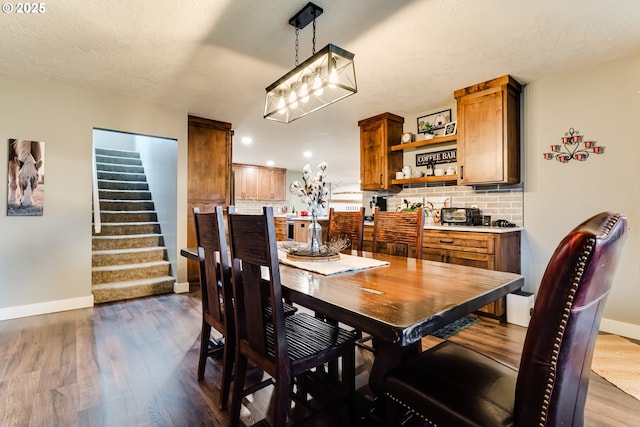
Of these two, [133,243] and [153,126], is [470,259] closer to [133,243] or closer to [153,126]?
[153,126]

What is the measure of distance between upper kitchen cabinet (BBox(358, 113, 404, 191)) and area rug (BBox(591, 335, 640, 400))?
264 centimetres

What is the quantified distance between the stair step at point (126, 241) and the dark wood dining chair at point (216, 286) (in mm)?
3107

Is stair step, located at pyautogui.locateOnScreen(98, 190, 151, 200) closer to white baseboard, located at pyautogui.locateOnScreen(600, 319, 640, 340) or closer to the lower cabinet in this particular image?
the lower cabinet

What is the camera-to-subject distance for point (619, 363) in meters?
2.21

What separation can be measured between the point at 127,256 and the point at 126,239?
0.34 metres

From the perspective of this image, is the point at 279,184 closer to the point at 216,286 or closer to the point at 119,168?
the point at 119,168

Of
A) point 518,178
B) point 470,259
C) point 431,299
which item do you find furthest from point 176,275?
point 518,178

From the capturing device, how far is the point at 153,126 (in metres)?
3.88

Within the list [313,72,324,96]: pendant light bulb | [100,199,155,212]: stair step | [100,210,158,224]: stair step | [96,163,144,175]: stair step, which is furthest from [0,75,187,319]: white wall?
[313,72,324,96]: pendant light bulb

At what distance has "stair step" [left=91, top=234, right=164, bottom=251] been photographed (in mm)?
4258

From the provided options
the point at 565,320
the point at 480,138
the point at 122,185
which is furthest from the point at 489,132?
the point at 122,185

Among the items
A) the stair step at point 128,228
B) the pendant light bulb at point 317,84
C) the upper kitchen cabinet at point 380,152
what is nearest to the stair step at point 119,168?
the stair step at point 128,228

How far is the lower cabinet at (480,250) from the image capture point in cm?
294

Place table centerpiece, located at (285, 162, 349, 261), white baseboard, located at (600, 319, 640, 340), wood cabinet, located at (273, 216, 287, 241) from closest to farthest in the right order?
1. table centerpiece, located at (285, 162, 349, 261)
2. white baseboard, located at (600, 319, 640, 340)
3. wood cabinet, located at (273, 216, 287, 241)
